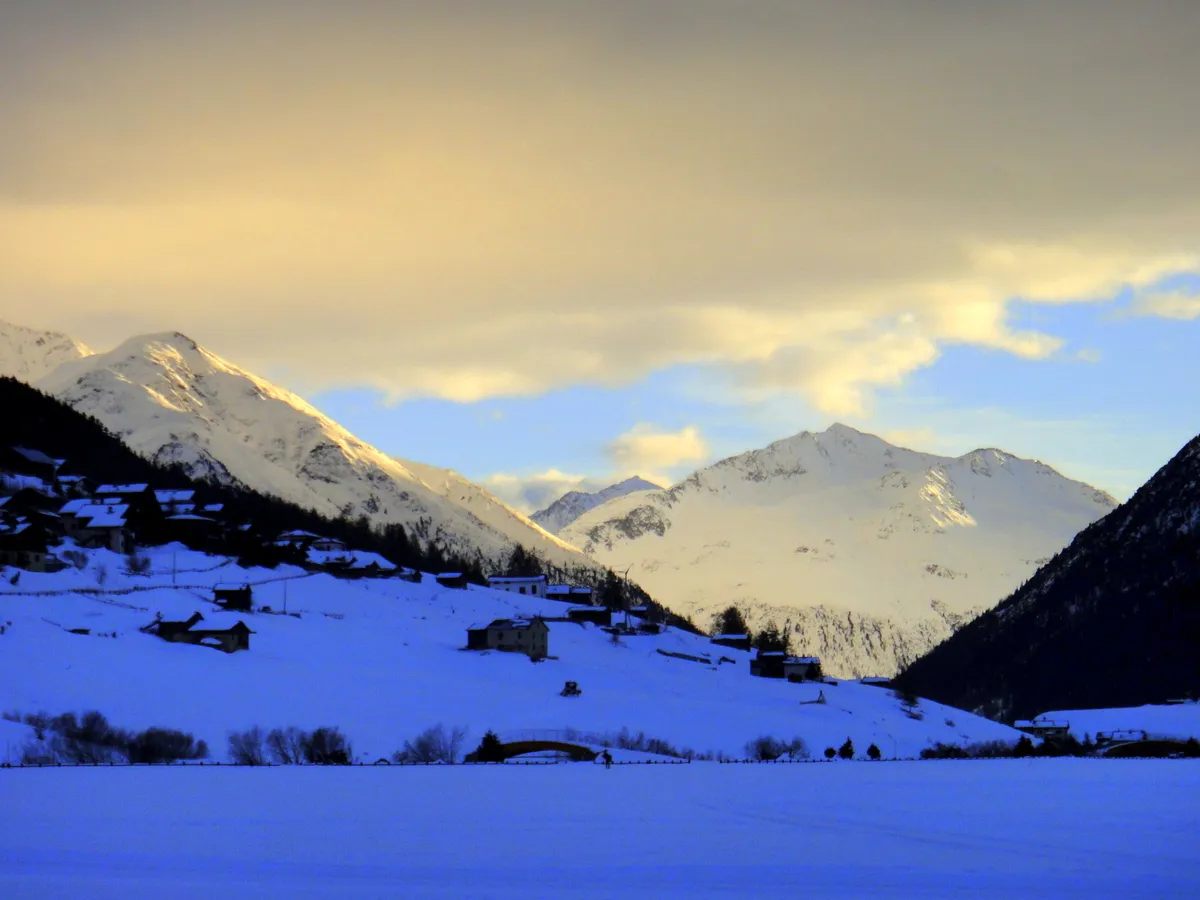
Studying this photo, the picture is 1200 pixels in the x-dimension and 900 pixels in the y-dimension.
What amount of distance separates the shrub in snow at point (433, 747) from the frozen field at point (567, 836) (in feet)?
19.9

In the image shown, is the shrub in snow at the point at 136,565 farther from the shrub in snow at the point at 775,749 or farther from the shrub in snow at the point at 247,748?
the shrub in snow at the point at 775,749

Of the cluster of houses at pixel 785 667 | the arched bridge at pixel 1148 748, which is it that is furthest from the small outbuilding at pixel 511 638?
the arched bridge at pixel 1148 748

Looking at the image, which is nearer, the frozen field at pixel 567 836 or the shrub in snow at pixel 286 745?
the frozen field at pixel 567 836

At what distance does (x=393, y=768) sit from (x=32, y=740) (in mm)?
20080

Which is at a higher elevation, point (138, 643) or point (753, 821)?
point (138, 643)

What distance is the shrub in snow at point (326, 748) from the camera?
301ft

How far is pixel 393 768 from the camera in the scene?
89.6 meters

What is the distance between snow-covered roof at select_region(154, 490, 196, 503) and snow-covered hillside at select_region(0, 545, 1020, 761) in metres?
14.7

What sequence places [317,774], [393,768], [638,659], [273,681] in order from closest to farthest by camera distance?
[317,774]
[393,768]
[273,681]
[638,659]

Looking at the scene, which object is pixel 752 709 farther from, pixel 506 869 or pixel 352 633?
pixel 506 869

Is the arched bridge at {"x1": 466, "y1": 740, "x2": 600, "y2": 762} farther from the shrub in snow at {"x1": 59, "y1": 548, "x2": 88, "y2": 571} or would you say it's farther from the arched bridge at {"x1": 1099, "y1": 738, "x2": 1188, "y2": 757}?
the arched bridge at {"x1": 1099, "y1": 738, "x2": 1188, "y2": 757}

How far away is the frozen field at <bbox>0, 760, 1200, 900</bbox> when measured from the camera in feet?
164

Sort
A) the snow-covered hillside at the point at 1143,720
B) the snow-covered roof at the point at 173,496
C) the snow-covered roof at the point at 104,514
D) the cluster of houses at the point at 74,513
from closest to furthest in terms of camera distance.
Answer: the cluster of houses at the point at 74,513 < the snow-covered roof at the point at 104,514 < the snow-covered hillside at the point at 1143,720 < the snow-covered roof at the point at 173,496

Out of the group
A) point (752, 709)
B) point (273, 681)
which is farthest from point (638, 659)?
point (273, 681)
